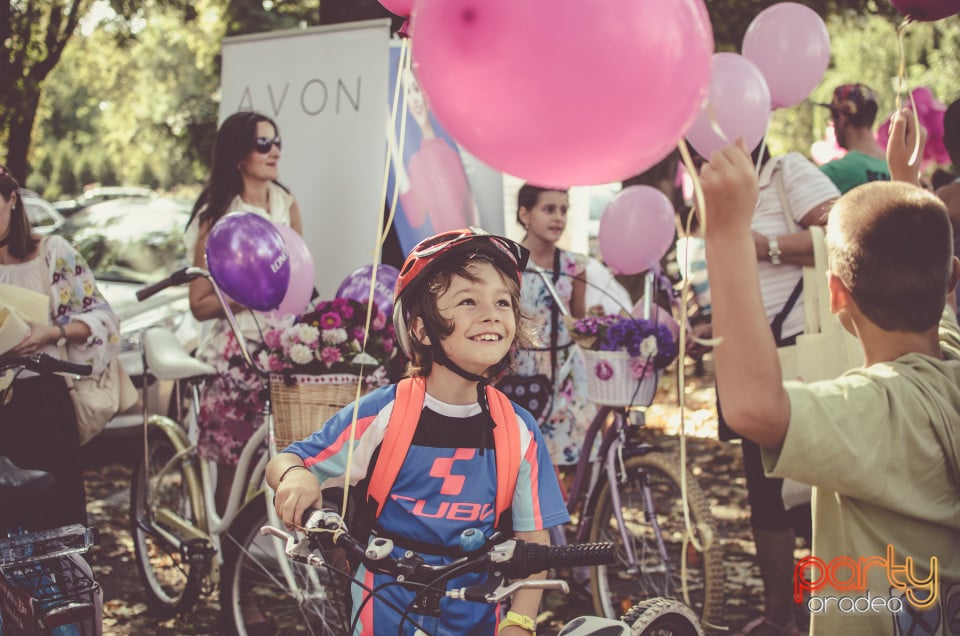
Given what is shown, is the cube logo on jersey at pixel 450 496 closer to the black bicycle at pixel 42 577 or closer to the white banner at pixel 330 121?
the black bicycle at pixel 42 577

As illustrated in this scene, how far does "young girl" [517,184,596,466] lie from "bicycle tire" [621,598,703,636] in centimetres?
211

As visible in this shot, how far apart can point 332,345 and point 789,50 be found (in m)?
2.12

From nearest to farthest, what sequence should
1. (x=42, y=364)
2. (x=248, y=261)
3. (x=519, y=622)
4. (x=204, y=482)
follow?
(x=519, y=622) → (x=42, y=364) → (x=248, y=261) → (x=204, y=482)

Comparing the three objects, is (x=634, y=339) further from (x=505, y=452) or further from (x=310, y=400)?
(x=505, y=452)

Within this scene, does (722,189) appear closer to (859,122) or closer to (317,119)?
(859,122)

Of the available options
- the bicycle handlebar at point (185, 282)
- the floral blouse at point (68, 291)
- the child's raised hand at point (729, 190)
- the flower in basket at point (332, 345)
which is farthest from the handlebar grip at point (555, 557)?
the floral blouse at point (68, 291)

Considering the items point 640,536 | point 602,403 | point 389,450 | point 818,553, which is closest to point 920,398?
point 818,553

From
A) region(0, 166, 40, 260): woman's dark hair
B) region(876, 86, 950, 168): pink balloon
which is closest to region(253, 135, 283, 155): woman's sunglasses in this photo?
region(0, 166, 40, 260): woman's dark hair

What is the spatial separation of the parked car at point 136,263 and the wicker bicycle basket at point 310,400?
3.52m

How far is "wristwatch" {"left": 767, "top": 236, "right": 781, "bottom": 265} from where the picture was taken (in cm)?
364

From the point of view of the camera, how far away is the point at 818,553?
1922mm

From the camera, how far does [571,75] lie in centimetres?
144

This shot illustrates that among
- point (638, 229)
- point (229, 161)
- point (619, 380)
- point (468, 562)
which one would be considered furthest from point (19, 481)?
point (638, 229)

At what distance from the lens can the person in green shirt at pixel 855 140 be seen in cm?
411
